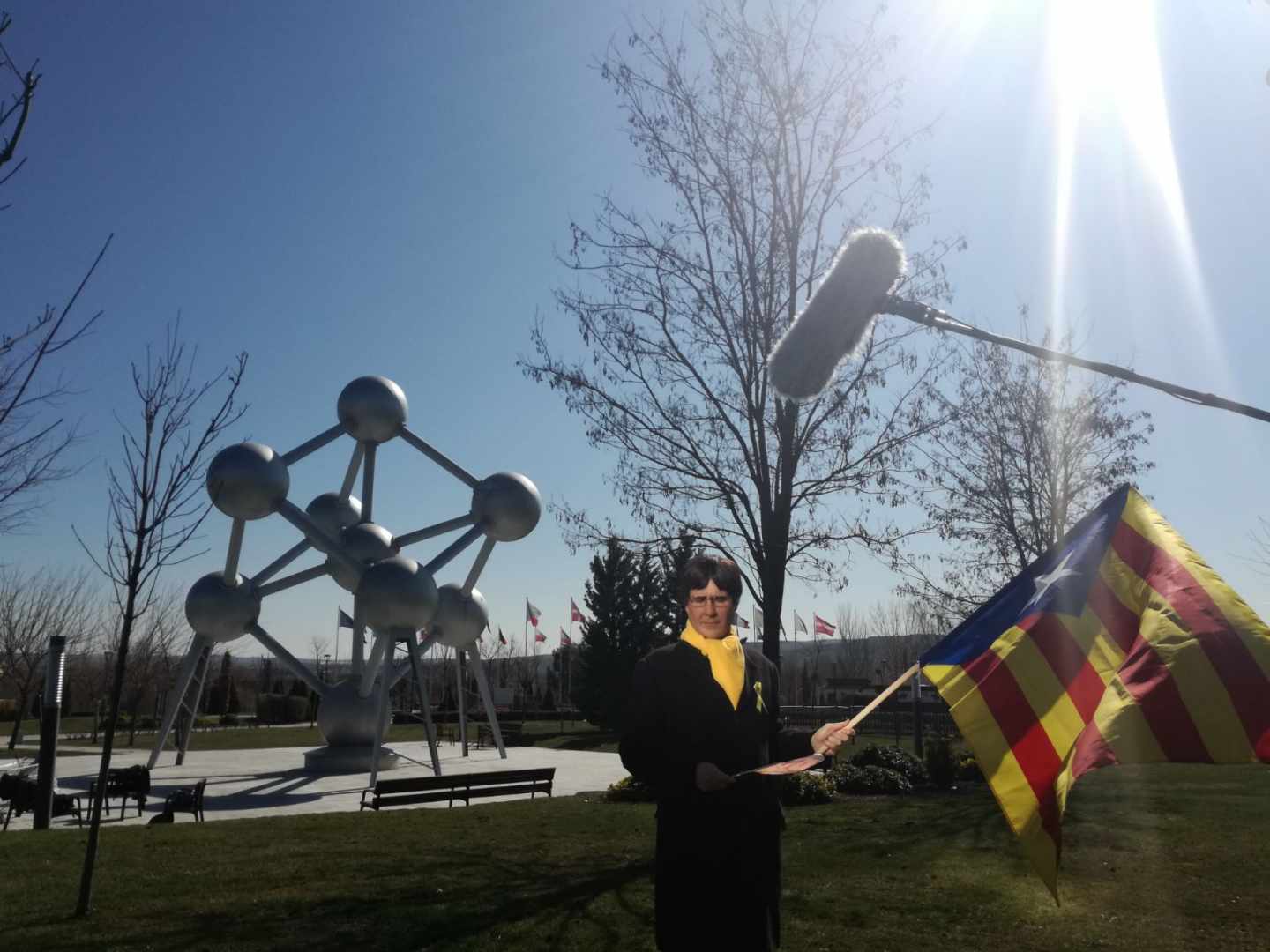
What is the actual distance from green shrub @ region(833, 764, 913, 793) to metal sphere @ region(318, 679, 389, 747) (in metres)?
11.3

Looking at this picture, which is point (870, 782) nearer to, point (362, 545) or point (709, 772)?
point (362, 545)

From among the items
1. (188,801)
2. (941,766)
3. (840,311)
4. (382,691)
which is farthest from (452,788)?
(840,311)

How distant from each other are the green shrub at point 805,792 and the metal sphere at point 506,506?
10342 millimetres

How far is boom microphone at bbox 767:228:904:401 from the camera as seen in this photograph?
3.64 m

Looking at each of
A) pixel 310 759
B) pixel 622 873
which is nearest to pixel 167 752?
pixel 310 759

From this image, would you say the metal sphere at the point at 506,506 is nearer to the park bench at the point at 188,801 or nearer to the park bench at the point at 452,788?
the park bench at the point at 452,788

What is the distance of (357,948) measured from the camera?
278 inches

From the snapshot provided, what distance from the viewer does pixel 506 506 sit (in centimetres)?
2356

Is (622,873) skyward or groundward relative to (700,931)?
groundward

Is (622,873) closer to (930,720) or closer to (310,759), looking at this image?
(310,759)

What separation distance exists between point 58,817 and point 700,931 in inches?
608

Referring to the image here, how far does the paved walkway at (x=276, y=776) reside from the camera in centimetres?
1642

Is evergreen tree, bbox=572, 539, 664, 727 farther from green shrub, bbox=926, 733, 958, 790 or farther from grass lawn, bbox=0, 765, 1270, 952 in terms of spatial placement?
grass lawn, bbox=0, 765, 1270, 952

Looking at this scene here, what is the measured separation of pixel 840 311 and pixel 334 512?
74.9 ft
